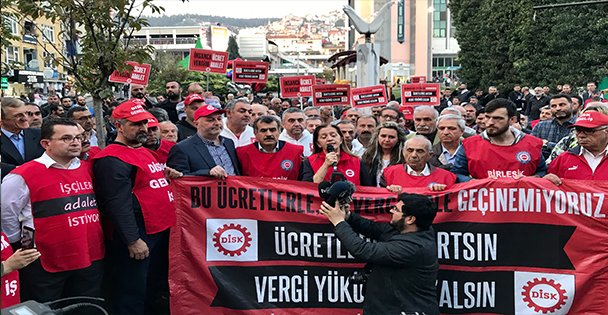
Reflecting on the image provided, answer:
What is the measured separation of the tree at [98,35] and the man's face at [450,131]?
11.0 ft

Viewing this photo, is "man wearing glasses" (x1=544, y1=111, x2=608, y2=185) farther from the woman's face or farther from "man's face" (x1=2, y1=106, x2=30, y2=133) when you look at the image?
"man's face" (x1=2, y1=106, x2=30, y2=133)

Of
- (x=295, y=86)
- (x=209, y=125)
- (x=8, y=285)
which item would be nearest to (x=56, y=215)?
(x=8, y=285)

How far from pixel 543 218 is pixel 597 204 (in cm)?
42

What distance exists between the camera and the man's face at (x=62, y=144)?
4.73 meters

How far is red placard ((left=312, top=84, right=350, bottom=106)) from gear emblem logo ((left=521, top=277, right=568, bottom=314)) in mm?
7795

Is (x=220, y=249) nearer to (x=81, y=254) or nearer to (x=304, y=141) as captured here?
(x=81, y=254)

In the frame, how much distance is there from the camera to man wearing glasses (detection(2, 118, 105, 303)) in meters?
4.58

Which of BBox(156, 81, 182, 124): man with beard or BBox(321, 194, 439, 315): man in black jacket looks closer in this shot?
BBox(321, 194, 439, 315): man in black jacket

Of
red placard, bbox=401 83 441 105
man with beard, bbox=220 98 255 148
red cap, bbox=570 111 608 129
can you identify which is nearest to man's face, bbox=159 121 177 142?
man with beard, bbox=220 98 255 148

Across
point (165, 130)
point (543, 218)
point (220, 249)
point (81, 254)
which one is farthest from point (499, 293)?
point (165, 130)

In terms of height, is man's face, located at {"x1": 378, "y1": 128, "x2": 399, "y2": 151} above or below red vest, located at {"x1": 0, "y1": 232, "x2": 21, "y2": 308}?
above

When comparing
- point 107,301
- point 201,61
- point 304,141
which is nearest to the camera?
point 107,301

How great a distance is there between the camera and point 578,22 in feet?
102

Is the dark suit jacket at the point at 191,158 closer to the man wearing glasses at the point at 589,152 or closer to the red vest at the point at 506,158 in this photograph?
the red vest at the point at 506,158
